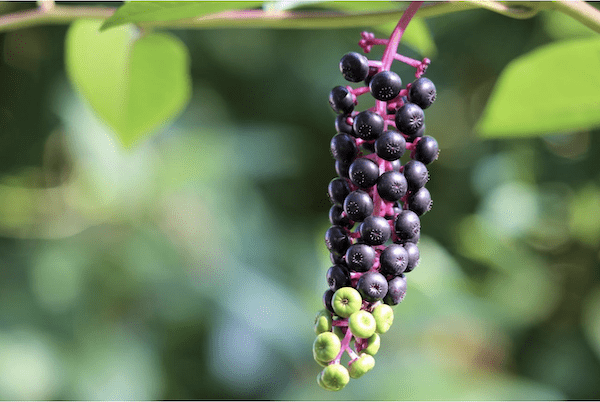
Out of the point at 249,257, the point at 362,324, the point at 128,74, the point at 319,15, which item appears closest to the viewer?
the point at 362,324

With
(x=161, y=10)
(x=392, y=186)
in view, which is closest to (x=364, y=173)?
(x=392, y=186)

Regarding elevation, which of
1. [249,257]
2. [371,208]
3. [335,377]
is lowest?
[249,257]

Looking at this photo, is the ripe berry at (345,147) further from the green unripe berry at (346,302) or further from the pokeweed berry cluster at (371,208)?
the green unripe berry at (346,302)

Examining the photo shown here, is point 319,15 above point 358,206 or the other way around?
above

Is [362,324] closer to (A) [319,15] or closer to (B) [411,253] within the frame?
(B) [411,253]

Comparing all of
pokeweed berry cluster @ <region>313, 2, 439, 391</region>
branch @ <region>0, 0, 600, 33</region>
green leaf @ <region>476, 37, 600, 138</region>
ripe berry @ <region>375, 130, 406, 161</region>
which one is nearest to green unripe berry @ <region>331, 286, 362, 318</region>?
pokeweed berry cluster @ <region>313, 2, 439, 391</region>

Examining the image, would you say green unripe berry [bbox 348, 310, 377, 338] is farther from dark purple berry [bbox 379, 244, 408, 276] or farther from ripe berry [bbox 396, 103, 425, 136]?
ripe berry [bbox 396, 103, 425, 136]

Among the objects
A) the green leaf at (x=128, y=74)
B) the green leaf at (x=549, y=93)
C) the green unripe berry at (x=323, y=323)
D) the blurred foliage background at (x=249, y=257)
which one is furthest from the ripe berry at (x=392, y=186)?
the blurred foliage background at (x=249, y=257)
